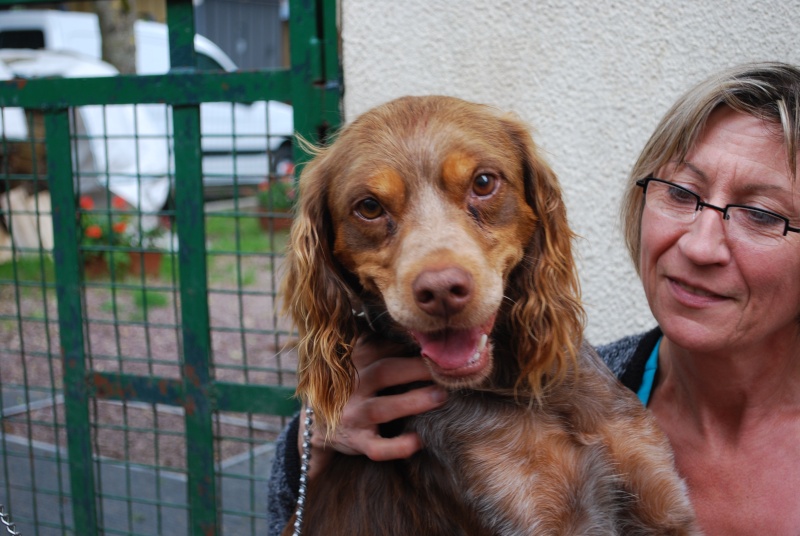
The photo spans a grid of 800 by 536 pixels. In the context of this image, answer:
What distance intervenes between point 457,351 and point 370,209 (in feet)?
1.39

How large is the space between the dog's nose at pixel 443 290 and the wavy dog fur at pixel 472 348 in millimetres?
105

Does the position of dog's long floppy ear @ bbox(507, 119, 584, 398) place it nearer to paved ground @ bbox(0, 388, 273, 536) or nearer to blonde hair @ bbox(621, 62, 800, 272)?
blonde hair @ bbox(621, 62, 800, 272)

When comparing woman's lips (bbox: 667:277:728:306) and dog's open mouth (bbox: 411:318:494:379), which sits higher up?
woman's lips (bbox: 667:277:728:306)

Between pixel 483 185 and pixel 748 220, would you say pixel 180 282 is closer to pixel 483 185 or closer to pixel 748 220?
pixel 483 185

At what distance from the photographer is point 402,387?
2061 mm

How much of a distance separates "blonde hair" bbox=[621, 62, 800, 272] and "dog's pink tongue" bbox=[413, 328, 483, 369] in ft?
2.41

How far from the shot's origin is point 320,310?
199cm

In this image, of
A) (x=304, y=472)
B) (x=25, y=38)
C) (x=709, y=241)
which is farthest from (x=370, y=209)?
(x=25, y=38)

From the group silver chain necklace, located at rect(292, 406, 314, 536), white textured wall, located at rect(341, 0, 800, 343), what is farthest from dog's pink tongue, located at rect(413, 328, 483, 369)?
white textured wall, located at rect(341, 0, 800, 343)

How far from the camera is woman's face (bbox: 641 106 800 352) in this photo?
1790mm

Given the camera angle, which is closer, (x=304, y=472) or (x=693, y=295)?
(x=693, y=295)

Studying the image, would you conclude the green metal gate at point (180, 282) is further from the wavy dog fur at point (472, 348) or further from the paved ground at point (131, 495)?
the wavy dog fur at point (472, 348)

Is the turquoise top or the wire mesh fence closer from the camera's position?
the turquoise top

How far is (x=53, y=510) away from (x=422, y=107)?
134 inches
